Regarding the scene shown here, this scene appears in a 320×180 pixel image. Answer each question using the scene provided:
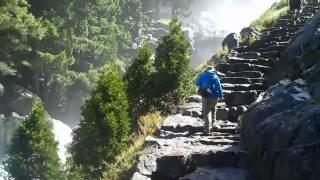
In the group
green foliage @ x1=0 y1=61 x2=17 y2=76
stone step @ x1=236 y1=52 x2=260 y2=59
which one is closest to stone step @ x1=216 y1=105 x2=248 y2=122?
stone step @ x1=236 y1=52 x2=260 y2=59

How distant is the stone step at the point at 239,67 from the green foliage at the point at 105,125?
4083 millimetres

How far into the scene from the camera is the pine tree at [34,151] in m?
22.0

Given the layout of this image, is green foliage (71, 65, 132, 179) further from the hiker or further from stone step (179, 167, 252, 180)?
stone step (179, 167, 252, 180)

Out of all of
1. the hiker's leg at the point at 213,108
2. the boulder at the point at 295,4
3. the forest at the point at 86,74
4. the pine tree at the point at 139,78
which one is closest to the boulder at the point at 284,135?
the hiker's leg at the point at 213,108

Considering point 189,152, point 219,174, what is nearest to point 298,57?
point 189,152

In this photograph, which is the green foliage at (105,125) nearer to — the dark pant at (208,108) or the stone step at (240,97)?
the stone step at (240,97)

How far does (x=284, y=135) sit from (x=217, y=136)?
13.9 feet

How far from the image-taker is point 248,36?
76.7 ft

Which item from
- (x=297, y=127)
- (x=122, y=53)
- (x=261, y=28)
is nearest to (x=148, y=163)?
(x=297, y=127)

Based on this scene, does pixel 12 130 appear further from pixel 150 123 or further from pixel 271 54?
pixel 150 123

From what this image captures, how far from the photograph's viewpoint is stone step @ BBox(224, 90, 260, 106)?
49.2ft

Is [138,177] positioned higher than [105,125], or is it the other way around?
[105,125]

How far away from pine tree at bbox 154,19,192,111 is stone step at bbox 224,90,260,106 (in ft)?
6.65

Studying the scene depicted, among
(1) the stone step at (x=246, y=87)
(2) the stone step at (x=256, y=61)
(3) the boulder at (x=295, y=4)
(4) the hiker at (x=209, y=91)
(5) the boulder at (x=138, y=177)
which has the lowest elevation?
(5) the boulder at (x=138, y=177)
